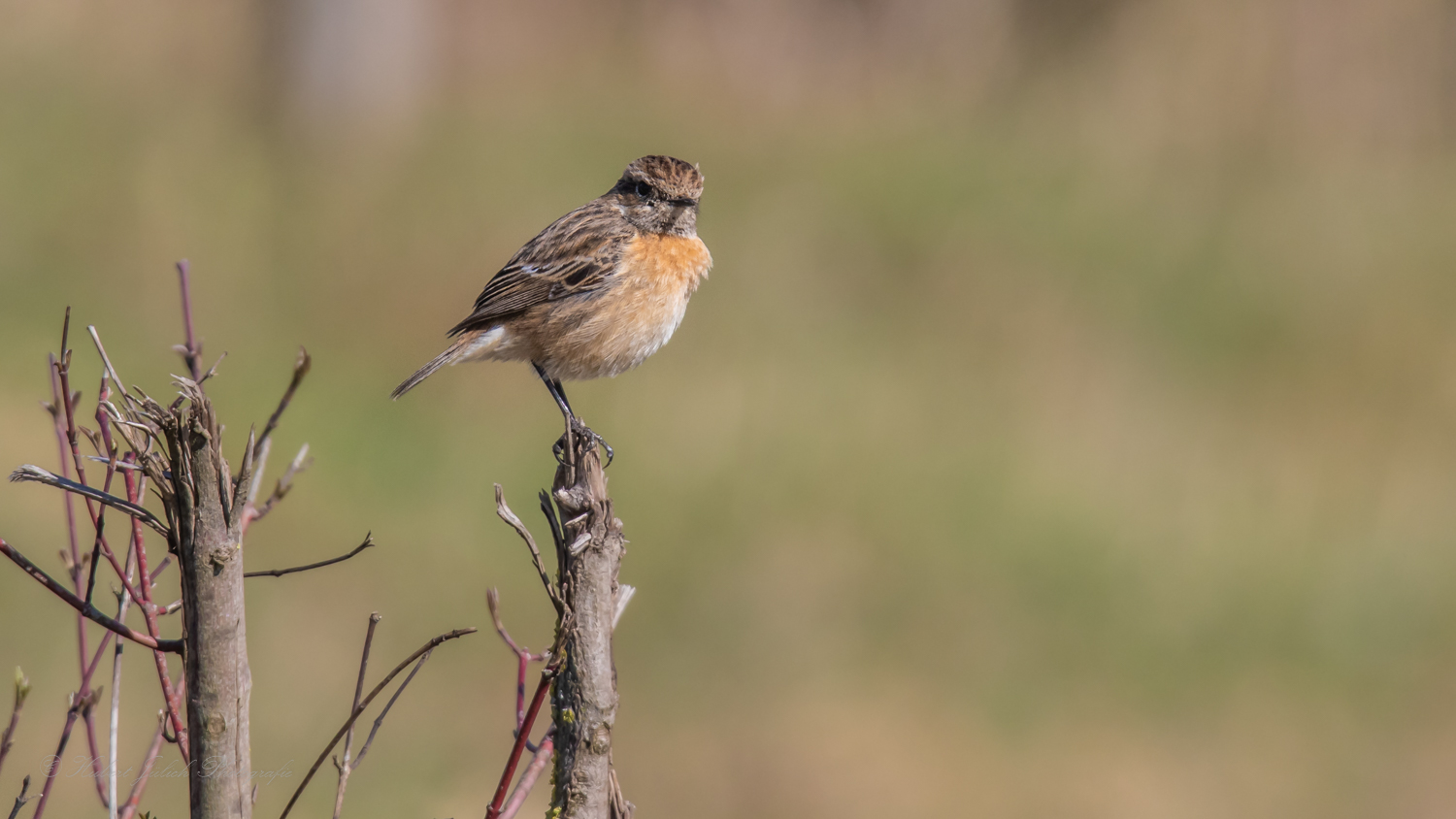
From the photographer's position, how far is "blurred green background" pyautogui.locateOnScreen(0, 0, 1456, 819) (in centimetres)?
716

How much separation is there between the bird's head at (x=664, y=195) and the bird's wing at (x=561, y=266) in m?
0.09

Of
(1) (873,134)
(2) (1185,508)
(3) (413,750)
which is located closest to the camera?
(3) (413,750)

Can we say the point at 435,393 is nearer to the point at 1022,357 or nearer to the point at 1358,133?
the point at 1022,357

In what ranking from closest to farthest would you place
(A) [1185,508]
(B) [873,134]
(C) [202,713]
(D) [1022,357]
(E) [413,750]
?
(C) [202,713] → (E) [413,750] → (A) [1185,508] → (D) [1022,357] → (B) [873,134]

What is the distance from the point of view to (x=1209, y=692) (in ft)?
24.5

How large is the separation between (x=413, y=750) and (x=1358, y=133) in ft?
30.2

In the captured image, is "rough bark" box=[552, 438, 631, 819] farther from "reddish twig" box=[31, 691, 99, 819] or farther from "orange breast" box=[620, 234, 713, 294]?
"orange breast" box=[620, 234, 713, 294]

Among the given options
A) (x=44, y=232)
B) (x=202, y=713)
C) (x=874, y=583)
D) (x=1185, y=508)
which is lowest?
(x=202, y=713)

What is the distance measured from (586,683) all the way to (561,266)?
108 inches

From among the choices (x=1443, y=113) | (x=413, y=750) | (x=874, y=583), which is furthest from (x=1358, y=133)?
(x=413, y=750)

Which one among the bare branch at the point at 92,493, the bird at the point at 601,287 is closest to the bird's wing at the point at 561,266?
the bird at the point at 601,287

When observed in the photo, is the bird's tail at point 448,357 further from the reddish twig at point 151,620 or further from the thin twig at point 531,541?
the reddish twig at point 151,620

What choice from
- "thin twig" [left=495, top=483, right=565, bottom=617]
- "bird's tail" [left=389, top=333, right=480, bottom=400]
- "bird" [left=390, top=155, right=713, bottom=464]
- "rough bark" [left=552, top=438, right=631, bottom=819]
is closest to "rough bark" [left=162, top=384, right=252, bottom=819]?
"thin twig" [left=495, top=483, right=565, bottom=617]

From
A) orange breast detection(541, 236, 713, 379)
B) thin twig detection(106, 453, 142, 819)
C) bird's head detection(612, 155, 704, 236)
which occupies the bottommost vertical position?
thin twig detection(106, 453, 142, 819)
